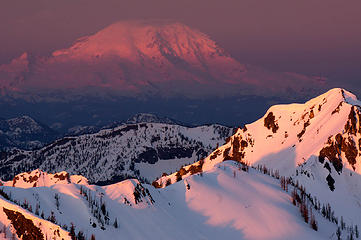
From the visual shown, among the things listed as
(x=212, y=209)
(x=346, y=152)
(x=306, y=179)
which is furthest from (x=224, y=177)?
(x=346, y=152)

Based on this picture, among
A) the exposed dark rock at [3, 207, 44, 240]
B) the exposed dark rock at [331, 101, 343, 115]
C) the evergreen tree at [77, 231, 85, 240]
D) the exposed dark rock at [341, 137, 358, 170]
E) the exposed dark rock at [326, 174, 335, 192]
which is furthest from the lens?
the exposed dark rock at [331, 101, 343, 115]

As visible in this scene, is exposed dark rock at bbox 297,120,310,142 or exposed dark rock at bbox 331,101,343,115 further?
exposed dark rock at bbox 297,120,310,142

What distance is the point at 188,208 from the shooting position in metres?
39.8

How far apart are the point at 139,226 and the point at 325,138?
141315 mm

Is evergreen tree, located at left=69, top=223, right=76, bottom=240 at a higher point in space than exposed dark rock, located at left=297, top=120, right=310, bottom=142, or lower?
higher

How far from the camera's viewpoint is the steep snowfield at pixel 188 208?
96.3 ft

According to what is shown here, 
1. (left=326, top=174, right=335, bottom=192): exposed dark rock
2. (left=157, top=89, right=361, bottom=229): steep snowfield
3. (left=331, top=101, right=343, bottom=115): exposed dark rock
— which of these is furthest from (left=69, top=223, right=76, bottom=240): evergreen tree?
(left=331, top=101, right=343, bottom=115): exposed dark rock

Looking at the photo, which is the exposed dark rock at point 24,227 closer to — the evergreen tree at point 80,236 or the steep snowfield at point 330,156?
the evergreen tree at point 80,236

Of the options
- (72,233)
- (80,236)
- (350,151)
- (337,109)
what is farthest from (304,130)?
(72,233)

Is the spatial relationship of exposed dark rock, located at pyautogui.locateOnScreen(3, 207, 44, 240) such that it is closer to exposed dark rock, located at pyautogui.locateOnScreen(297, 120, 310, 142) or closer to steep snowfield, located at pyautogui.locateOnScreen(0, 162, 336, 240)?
steep snowfield, located at pyautogui.locateOnScreen(0, 162, 336, 240)

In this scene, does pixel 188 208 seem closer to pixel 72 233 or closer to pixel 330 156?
pixel 72 233

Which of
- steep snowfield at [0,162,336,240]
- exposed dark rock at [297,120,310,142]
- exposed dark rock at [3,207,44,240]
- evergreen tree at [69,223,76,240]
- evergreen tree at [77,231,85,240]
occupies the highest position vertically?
exposed dark rock at [3,207,44,240]

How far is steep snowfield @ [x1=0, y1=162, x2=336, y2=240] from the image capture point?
96.3 ft

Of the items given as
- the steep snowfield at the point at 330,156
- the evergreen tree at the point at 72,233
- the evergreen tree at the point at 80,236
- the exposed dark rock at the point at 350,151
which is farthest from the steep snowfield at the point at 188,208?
the exposed dark rock at the point at 350,151
